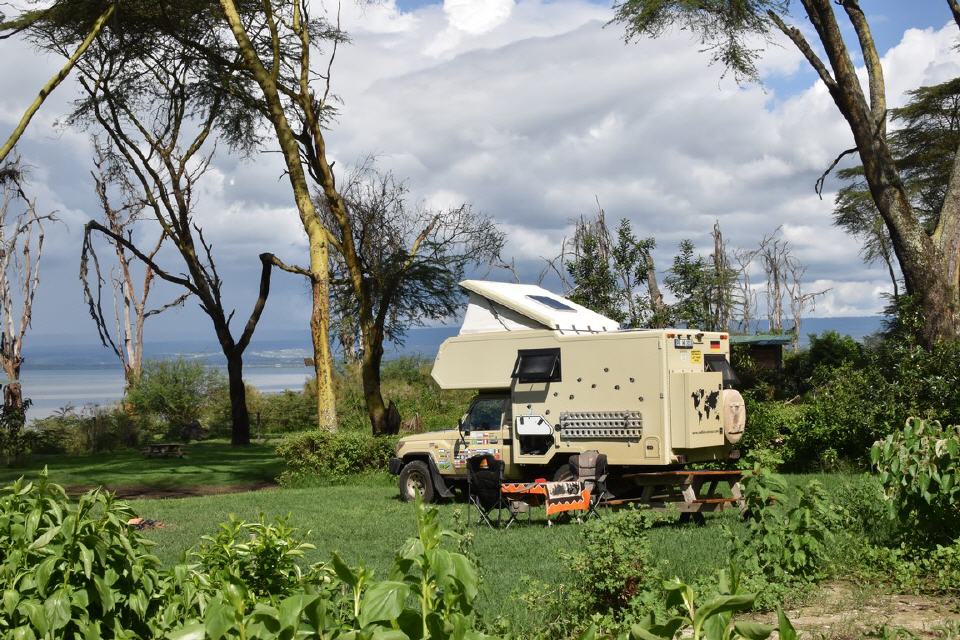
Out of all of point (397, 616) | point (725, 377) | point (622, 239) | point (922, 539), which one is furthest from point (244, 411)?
point (397, 616)

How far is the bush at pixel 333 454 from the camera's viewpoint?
19.2 metres

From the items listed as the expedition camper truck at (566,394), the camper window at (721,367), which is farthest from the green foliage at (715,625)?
the camper window at (721,367)

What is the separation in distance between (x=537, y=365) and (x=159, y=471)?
11469 mm

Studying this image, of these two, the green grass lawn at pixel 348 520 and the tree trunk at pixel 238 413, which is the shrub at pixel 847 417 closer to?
the green grass lawn at pixel 348 520

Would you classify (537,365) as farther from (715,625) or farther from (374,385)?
(715,625)

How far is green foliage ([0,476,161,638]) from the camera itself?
3.08 metres

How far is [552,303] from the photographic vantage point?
51.2ft

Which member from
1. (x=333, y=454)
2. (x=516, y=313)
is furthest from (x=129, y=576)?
(x=333, y=454)

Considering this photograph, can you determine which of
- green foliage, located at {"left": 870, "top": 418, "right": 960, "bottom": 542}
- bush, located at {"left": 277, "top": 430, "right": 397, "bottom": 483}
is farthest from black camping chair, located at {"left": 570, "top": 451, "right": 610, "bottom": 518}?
bush, located at {"left": 277, "top": 430, "right": 397, "bottom": 483}

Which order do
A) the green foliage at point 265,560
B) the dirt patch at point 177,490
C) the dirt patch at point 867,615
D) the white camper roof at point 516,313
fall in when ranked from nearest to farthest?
the green foliage at point 265,560 < the dirt patch at point 867,615 < the white camper roof at point 516,313 < the dirt patch at point 177,490

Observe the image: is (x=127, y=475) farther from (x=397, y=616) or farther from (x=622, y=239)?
(x=397, y=616)

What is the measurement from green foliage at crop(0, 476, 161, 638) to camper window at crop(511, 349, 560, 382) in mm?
10295

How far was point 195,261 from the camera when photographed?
28828mm

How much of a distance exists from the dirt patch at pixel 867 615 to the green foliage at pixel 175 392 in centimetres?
2981
